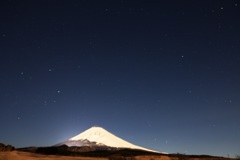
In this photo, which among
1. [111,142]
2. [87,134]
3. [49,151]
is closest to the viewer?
[49,151]

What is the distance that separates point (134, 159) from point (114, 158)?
231 centimetres

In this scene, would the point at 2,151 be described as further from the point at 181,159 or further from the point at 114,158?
the point at 181,159

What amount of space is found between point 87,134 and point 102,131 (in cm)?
841

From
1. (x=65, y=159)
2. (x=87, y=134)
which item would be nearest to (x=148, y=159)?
(x=65, y=159)

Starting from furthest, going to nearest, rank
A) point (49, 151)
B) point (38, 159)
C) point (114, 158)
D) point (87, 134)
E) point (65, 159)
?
1. point (87, 134)
2. point (49, 151)
3. point (114, 158)
4. point (65, 159)
5. point (38, 159)

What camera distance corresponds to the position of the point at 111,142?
121m

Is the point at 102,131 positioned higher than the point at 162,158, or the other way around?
the point at 102,131

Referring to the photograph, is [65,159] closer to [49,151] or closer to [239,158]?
[49,151]

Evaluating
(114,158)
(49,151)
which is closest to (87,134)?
(49,151)

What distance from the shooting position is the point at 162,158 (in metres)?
24.1

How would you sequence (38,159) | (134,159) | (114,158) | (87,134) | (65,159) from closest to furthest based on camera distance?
(38,159), (65,159), (114,158), (134,159), (87,134)

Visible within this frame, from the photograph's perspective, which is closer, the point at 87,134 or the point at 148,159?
the point at 148,159

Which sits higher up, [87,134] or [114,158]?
[87,134]

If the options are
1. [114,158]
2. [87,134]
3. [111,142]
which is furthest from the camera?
[87,134]
